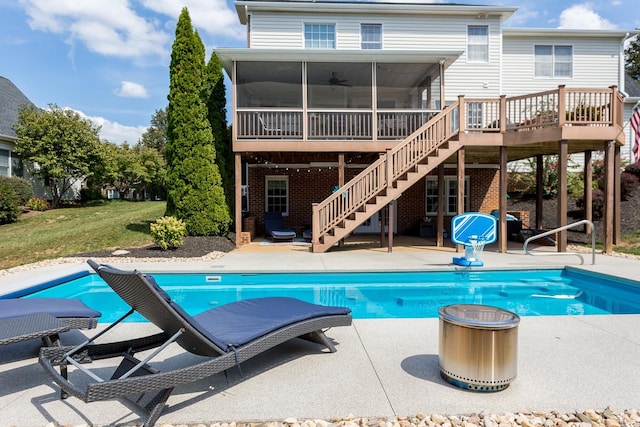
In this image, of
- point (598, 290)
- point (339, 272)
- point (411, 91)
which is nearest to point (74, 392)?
point (339, 272)

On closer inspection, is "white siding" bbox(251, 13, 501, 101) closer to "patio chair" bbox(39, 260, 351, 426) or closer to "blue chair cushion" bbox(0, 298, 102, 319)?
"blue chair cushion" bbox(0, 298, 102, 319)

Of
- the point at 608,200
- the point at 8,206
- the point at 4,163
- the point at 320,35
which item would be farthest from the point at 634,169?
the point at 4,163

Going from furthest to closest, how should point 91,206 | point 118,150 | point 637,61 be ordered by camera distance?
1. point 637,61
2. point 118,150
3. point 91,206

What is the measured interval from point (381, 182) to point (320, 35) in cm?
830

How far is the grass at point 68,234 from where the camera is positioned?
437 inches

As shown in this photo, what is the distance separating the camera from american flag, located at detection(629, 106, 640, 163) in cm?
1606

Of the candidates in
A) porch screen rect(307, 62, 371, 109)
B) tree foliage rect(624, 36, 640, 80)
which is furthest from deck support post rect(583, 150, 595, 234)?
tree foliage rect(624, 36, 640, 80)

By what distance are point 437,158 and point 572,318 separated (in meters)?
6.66

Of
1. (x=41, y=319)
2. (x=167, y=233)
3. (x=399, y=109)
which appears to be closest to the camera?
(x=41, y=319)

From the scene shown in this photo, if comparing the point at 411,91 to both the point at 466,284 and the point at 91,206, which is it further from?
the point at 91,206

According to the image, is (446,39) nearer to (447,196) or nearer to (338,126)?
(447,196)

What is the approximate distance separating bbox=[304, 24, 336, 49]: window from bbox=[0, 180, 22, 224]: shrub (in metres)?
13.4

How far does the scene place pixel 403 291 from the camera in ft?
25.7

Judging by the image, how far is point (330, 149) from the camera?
12164 millimetres
